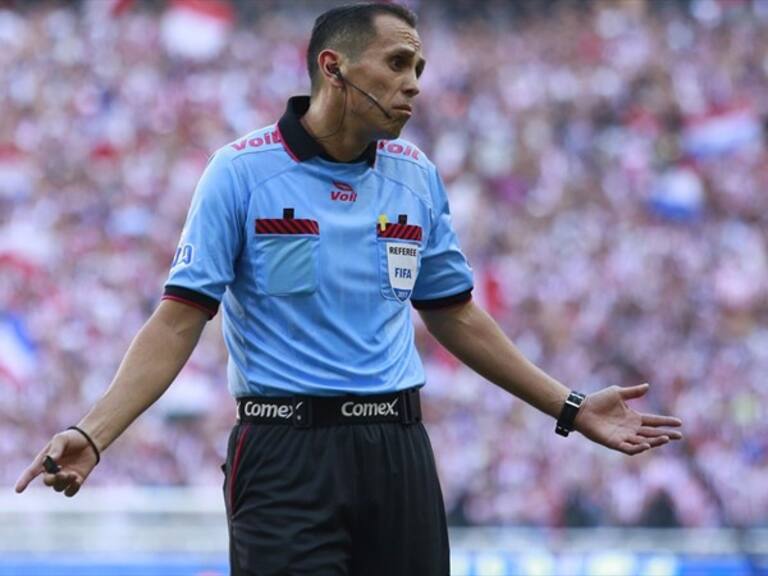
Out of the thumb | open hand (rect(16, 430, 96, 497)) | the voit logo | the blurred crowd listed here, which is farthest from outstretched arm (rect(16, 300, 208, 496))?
the blurred crowd

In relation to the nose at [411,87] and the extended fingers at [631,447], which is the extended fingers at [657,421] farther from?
the nose at [411,87]

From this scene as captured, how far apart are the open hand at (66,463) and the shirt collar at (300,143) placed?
97cm

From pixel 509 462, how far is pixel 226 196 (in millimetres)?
9579

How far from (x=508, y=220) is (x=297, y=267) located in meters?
12.7

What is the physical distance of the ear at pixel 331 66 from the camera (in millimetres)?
4938

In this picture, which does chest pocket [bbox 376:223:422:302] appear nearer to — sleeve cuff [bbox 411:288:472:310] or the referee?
the referee

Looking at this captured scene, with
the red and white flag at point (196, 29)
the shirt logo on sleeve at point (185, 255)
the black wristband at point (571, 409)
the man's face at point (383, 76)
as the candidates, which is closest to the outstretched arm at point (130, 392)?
the shirt logo on sleeve at point (185, 255)

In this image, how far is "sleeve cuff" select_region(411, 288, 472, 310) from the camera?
5.23m

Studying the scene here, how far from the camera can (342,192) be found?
492 cm

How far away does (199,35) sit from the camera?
68.7ft

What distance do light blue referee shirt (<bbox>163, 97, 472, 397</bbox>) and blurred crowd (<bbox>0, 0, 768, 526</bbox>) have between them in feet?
26.8

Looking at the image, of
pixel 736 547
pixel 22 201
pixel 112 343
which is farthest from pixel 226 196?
pixel 22 201

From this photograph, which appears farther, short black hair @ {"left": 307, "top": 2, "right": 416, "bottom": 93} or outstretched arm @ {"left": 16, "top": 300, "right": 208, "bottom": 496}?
short black hair @ {"left": 307, "top": 2, "right": 416, "bottom": 93}

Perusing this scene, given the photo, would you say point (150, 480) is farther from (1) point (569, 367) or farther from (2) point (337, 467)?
(2) point (337, 467)
